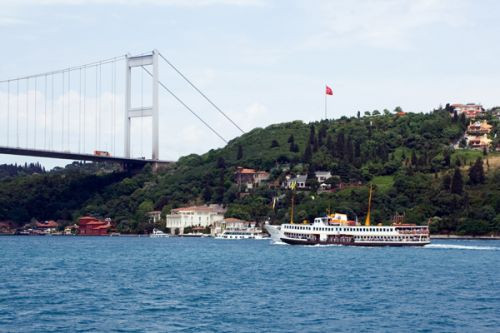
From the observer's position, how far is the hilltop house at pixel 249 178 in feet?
407

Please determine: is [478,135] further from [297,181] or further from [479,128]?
[297,181]

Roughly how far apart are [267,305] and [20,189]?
103 meters

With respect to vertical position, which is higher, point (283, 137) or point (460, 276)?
point (283, 137)

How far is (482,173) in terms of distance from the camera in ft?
359

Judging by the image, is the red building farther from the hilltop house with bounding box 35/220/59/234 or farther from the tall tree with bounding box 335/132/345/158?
the tall tree with bounding box 335/132/345/158

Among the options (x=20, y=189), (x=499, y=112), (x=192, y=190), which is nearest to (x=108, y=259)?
(x=192, y=190)

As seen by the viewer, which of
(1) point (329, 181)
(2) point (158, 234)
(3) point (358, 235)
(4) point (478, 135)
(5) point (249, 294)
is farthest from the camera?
(4) point (478, 135)

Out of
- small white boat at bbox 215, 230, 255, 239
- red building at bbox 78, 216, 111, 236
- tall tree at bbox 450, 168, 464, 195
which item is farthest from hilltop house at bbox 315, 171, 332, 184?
red building at bbox 78, 216, 111, 236

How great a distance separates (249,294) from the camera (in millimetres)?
36625

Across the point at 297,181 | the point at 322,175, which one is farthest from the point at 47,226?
the point at 322,175

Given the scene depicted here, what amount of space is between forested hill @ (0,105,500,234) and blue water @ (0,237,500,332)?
147ft

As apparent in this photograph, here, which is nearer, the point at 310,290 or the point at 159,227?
the point at 310,290

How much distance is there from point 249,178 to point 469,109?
47.7 meters

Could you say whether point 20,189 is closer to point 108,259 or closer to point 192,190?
point 192,190
